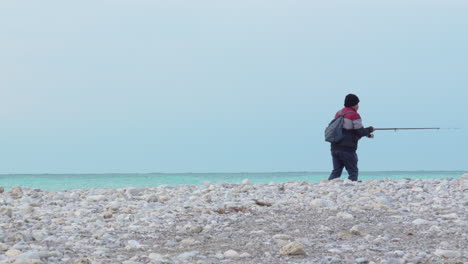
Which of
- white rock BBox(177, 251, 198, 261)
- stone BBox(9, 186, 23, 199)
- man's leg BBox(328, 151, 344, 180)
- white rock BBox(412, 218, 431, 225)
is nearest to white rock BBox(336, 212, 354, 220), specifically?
white rock BBox(412, 218, 431, 225)

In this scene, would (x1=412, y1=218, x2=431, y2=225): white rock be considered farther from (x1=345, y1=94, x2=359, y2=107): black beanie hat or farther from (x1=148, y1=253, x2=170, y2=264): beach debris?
(x1=345, y1=94, x2=359, y2=107): black beanie hat

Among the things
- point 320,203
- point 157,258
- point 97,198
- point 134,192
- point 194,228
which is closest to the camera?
point 157,258

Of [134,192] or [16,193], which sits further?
[16,193]

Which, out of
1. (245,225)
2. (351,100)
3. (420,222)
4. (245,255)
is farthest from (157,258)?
(351,100)

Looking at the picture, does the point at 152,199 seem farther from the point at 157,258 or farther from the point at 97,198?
Answer: the point at 157,258

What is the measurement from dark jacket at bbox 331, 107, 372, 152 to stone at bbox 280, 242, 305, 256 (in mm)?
6844

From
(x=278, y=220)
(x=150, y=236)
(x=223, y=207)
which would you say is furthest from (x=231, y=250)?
(x=223, y=207)

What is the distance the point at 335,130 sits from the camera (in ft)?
41.4

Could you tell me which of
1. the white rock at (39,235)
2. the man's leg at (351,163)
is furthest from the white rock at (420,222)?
the man's leg at (351,163)

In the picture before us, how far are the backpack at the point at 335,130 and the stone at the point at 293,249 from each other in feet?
22.0

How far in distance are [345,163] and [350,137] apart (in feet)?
1.89

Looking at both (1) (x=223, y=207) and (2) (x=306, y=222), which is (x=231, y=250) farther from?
(1) (x=223, y=207)

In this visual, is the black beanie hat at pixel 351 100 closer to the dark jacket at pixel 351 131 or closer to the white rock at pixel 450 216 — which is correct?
the dark jacket at pixel 351 131

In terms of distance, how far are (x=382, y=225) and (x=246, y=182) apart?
5.11 meters
